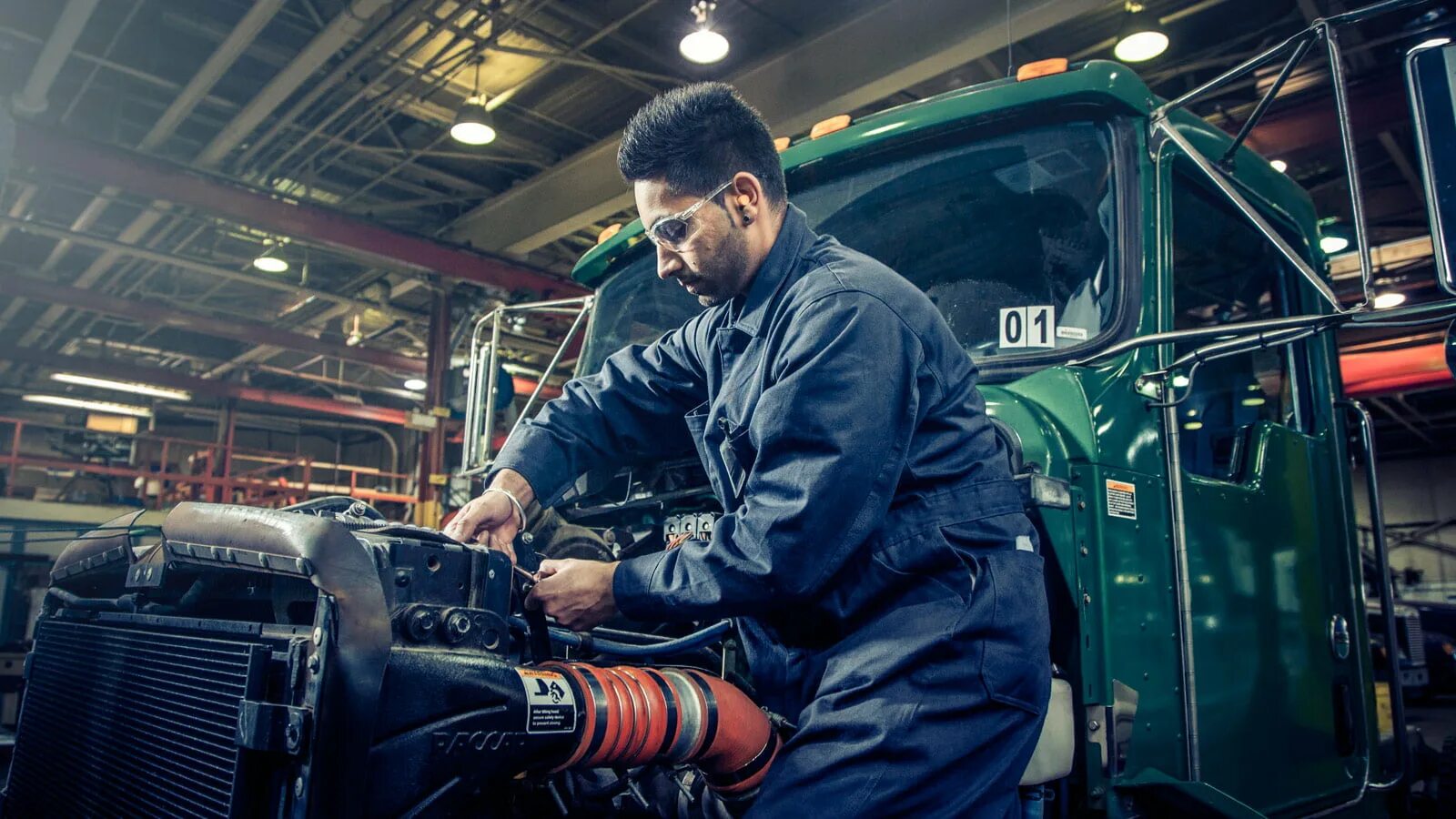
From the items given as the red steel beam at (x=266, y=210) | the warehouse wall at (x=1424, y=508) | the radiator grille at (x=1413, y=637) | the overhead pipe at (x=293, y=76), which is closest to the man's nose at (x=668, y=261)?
the overhead pipe at (x=293, y=76)

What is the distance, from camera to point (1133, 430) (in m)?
2.17

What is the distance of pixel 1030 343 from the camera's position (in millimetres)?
→ 2318

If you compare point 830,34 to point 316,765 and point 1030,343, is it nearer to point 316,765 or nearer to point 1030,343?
point 1030,343

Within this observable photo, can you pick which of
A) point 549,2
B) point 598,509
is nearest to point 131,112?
point 549,2

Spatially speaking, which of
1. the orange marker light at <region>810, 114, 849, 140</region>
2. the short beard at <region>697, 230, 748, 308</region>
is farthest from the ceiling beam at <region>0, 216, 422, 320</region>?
the short beard at <region>697, 230, 748, 308</region>

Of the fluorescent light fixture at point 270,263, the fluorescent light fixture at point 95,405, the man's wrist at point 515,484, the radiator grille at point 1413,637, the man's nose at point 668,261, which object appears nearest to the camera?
the man's nose at point 668,261

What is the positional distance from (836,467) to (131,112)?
1091 centimetres

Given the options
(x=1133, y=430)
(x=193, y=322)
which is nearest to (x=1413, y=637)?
(x=1133, y=430)

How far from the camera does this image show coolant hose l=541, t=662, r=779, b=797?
149cm

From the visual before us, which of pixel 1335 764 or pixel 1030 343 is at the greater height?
pixel 1030 343

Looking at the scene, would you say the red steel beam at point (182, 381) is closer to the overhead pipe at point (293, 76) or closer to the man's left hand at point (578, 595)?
the overhead pipe at point (293, 76)

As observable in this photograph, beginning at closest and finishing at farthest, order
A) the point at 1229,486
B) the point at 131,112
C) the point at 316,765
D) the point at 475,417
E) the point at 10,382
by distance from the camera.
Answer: the point at 316,765
the point at 1229,486
the point at 475,417
the point at 131,112
the point at 10,382

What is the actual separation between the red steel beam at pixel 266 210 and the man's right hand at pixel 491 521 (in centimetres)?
868

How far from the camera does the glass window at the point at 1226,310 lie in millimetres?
2816
